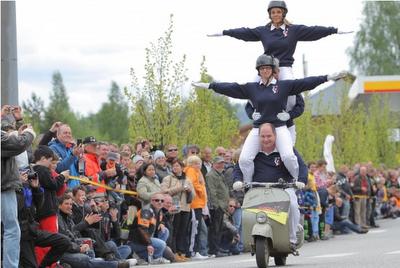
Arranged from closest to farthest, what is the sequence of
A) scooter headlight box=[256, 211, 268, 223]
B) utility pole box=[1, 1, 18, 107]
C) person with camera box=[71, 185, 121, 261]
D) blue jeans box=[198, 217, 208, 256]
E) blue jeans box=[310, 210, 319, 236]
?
scooter headlight box=[256, 211, 268, 223], utility pole box=[1, 1, 18, 107], person with camera box=[71, 185, 121, 261], blue jeans box=[198, 217, 208, 256], blue jeans box=[310, 210, 319, 236]

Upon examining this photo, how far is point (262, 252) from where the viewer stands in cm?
1227

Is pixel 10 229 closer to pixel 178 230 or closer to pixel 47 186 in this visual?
pixel 47 186

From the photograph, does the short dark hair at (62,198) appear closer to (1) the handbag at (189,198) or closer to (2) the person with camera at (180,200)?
(2) the person with camera at (180,200)

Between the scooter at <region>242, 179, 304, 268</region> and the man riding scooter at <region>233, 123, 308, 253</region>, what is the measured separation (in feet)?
0.58

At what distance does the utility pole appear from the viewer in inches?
532

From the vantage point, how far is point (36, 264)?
12.7 meters

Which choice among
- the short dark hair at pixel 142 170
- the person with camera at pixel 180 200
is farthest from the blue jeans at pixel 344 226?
the short dark hair at pixel 142 170

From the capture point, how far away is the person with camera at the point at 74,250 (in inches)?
542

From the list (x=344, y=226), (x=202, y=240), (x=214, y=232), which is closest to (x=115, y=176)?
(x=202, y=240)

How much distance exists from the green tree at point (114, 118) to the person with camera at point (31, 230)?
112 m

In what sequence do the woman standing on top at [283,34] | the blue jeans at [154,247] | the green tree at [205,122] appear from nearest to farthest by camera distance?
the woman standing on top at [283,34]
the blue jeans at [154,247]
the green tree at [205,122]

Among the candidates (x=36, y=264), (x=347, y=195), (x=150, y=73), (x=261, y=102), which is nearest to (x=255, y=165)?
(x=261, y=102)

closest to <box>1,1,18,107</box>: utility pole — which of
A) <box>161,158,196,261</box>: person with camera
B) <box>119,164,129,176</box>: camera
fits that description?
<box>119,164,129,176</box>: camera

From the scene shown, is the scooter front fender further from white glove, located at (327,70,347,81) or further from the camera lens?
the camera lens
